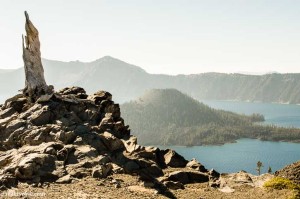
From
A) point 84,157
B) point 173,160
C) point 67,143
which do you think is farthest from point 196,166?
point 67,143

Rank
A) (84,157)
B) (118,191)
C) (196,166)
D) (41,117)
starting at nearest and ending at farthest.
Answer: (118,191) < (84,157) < (41,117) < (196,166)

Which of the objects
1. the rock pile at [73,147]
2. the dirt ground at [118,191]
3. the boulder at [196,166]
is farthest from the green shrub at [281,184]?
the boulder at [196,166]

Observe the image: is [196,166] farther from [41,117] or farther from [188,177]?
[41,117]

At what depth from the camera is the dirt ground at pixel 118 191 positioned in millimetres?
35531

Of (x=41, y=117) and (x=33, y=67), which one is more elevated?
(x=33, y=67)

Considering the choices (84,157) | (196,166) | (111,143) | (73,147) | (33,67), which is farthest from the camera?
(33,67)

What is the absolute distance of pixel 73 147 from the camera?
4684cm

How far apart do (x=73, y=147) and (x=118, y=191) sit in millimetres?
11384

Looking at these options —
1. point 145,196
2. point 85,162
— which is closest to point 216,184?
point 145,196

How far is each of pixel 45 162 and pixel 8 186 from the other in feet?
19.2

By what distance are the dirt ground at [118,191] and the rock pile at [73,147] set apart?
1.52 metres

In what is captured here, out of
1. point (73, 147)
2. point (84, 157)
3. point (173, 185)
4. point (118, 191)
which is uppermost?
point (73, 147)

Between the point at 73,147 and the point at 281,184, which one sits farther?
the point at 73,147

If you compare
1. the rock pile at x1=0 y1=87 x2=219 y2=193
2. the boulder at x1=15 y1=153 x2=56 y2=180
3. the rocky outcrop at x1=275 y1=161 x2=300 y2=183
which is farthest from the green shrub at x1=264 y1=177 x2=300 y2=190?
the boulder at x1=15 y1=153 x2=56 y2=180
